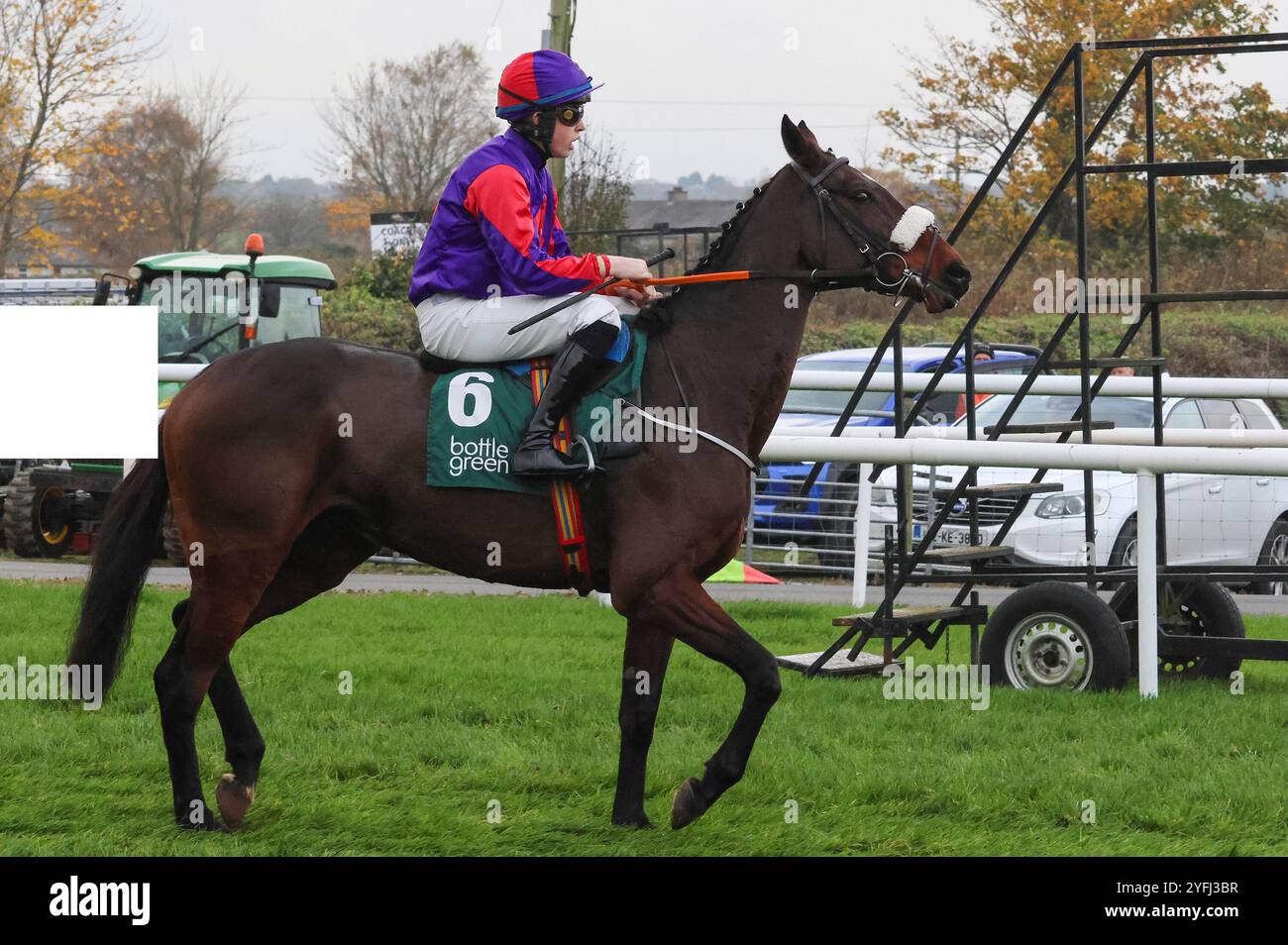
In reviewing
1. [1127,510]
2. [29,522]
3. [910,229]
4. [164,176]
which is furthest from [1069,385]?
[164,176]

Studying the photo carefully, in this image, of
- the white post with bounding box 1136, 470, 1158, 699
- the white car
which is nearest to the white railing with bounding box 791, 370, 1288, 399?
the white post with bounding box 1136, 470, 1158, 699

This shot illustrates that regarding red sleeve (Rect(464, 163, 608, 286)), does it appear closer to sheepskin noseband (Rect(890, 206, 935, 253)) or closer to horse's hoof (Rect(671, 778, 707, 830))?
sheepskin noseband (Rect(890, 206, 935, 253))

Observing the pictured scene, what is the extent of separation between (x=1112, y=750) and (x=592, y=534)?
2.32m

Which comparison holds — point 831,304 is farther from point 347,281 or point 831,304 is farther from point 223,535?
point 223,535

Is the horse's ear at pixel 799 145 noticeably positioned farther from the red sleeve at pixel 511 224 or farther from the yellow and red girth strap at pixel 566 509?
the yellow and red girth strap at pixel 566 509

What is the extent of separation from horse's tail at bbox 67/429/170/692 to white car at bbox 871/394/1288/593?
259 inches

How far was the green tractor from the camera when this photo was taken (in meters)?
14.8

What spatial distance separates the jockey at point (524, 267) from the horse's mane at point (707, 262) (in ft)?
0.36

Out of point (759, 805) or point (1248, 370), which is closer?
point (759, 805)

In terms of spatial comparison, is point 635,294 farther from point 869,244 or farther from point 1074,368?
point 1074,368

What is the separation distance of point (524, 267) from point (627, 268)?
35 centimetres

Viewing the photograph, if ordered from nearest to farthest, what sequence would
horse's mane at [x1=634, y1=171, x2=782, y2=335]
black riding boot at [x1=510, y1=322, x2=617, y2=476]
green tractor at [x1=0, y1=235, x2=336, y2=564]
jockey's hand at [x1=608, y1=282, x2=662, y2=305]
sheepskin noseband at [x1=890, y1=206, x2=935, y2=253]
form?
black riding boot at [x1=510, y1=322, x2=617, y2=476] < sheepskin noseband at [x1=890, y1=206, x2=935, y2=253] < horse's mane at [x1=634, y1=171, x2=782, y2=335] < jockey's hand at [x1=608, y1=282, x2=662, y2=305] < green tractor at [x1=0, y1=235, x2=336, y2=564]
